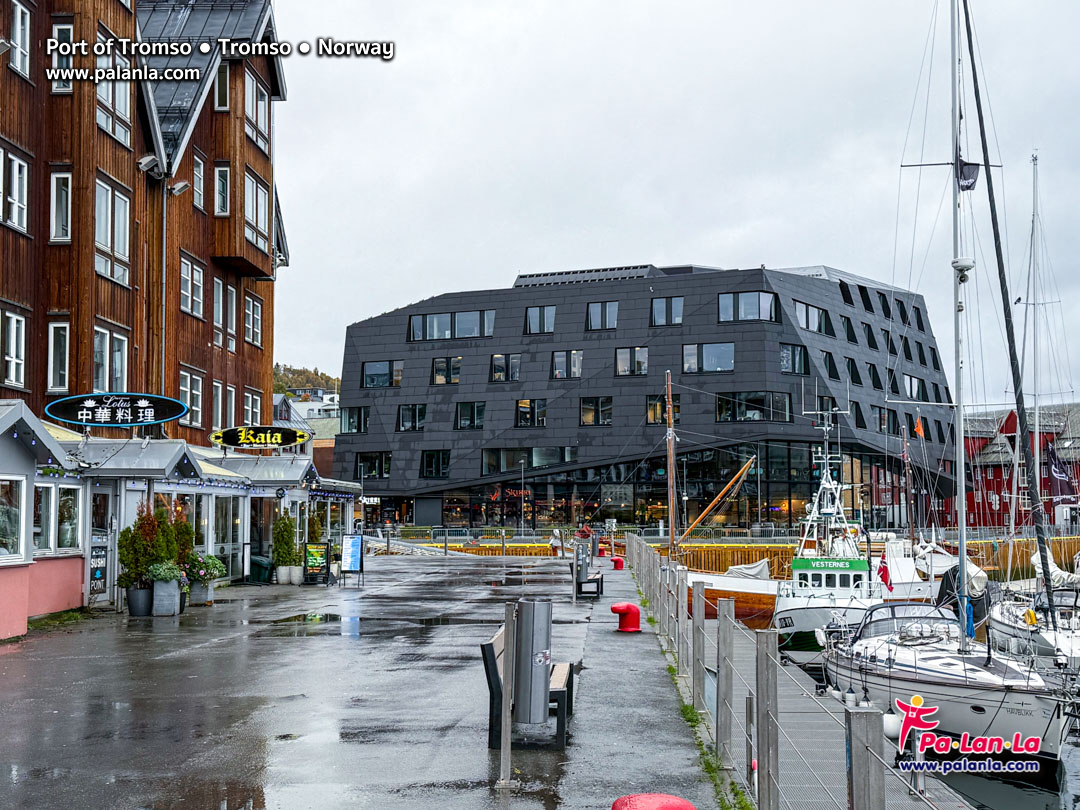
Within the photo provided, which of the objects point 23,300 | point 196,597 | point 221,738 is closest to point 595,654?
point 221,738

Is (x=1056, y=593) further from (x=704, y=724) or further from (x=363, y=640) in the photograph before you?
(x=704, y=724)

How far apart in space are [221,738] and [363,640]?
24.8 ft

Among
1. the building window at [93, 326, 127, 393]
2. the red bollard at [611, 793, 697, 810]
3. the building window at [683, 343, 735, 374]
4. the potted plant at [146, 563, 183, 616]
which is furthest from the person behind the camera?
the building window at [683, 343, 735, 374]

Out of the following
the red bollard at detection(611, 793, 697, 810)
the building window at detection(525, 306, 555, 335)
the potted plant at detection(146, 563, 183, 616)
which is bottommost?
the potted plant at detection(146, 563, 183, 616)

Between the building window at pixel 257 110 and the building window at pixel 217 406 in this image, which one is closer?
the building window at pixel 217 406

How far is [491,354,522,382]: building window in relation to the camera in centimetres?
7844

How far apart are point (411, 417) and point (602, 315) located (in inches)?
628

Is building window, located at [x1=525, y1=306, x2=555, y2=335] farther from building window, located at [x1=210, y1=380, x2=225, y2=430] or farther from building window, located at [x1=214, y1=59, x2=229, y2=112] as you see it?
building window, located at [x1=210, y1=380, x2=225, y2=430]

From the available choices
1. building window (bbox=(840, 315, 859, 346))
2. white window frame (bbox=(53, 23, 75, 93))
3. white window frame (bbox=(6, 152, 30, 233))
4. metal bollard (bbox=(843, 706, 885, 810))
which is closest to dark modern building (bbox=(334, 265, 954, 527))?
building window (bbox=(840, 315, 859, 346))

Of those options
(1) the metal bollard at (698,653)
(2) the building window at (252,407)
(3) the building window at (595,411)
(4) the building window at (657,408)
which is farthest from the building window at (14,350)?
(3) the building window at (595,411)

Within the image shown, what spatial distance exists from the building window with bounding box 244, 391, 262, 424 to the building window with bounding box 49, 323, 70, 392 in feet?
41.8

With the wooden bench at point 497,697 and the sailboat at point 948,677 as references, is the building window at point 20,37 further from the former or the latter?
the sailboat at point 948,677

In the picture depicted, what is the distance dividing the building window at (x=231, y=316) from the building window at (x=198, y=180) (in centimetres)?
335

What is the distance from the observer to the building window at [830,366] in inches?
2936
